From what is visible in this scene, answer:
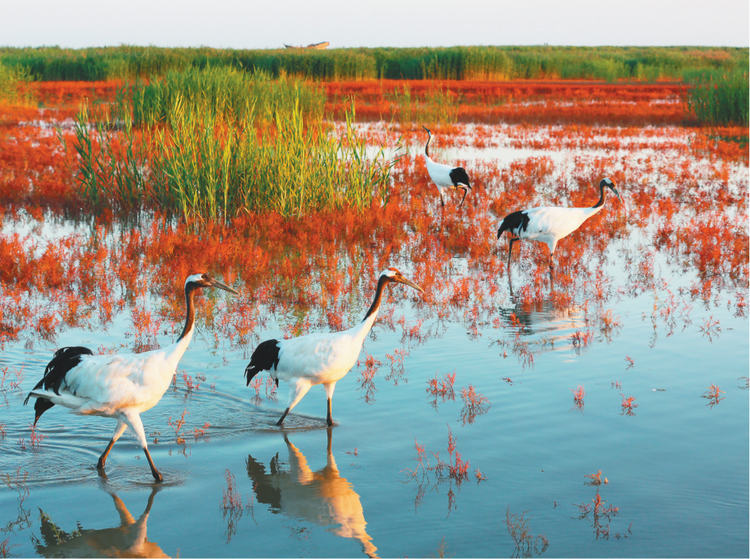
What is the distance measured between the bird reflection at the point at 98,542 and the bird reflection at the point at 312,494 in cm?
77

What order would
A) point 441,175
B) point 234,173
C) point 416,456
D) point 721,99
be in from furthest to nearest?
point 721,99 → point 441,175 → point 234,173 → point 416,456

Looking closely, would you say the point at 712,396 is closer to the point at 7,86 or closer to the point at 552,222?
the point at 552,222

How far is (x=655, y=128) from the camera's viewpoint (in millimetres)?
28562

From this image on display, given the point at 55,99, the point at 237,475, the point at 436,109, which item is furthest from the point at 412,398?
the point at 55,99

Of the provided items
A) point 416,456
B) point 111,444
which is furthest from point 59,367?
point 416,456

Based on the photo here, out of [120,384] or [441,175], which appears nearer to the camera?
[120,384]

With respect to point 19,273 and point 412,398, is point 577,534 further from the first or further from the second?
point 19,273

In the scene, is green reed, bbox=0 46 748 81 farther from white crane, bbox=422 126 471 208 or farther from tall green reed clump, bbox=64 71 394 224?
tall green reed clump, bbox=64 71 394 224

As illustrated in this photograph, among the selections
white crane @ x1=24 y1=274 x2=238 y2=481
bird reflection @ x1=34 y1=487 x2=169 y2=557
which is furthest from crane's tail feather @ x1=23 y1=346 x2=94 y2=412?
bird reflection @ x1=34 y1=487 x2=169 y2=557

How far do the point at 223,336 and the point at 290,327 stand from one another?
2.32ft

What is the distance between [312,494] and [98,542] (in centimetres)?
130

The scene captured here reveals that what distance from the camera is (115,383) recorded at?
4715 mm

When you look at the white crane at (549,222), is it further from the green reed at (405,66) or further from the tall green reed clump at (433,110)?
the green reed at (405,66)

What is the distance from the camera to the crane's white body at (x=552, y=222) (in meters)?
10.2
